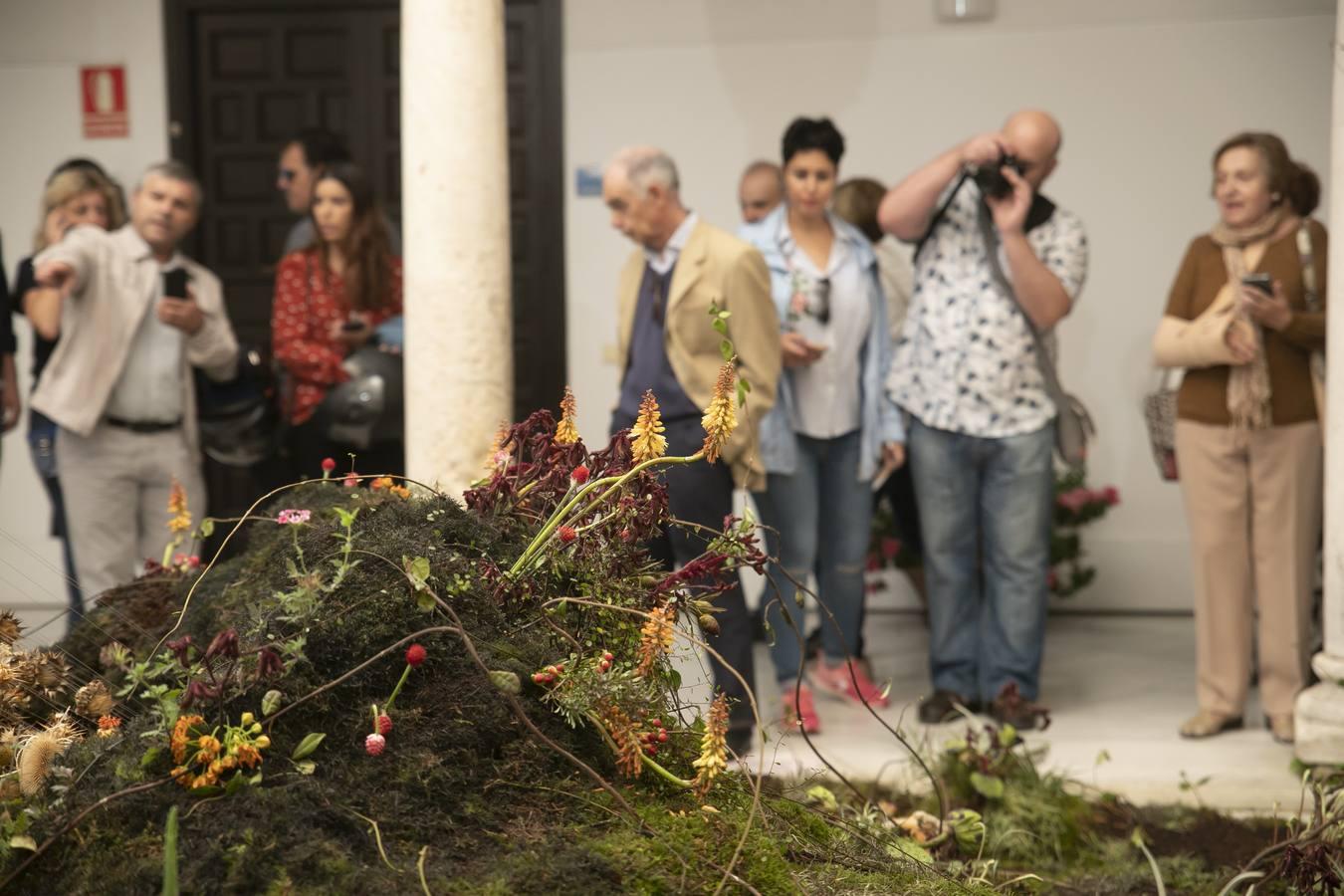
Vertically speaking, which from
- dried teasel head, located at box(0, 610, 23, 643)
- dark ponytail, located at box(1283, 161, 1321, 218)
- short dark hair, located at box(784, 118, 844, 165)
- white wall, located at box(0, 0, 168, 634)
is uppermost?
white wall, located at box(0, 0, 168, 634)

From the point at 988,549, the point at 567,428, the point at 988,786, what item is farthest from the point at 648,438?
the point at 988,549

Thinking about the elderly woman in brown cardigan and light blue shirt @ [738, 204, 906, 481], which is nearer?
the elderly woman in brown cardigan

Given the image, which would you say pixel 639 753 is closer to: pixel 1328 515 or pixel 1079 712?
pixel 1328 515

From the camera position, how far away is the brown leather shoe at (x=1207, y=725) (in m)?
5.36

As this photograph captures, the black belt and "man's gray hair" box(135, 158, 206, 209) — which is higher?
"man's gray hair" box(135, 158, 206, 209)

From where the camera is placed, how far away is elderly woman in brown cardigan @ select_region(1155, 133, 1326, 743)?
16.8 feet

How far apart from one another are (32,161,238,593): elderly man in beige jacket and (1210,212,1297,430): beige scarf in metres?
3.73

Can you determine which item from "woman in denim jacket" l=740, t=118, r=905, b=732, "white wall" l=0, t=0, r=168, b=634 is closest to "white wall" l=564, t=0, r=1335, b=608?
"white wall" l=0, t=0, r=168, b=634

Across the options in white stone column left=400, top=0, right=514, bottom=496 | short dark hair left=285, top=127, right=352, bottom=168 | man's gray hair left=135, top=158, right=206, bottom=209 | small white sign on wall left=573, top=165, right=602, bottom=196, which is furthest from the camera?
small white sign on wall left=573, top=165, right=602, bottom=196

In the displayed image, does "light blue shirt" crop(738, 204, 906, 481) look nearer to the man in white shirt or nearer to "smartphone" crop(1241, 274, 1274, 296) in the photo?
the man in white shirt

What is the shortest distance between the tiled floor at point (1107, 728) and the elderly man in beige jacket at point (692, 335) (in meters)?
0.61

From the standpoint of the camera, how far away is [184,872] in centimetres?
141

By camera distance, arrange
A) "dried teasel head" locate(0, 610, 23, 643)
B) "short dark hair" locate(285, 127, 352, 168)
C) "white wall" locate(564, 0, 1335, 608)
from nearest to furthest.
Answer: "dried teasel head" locate(0, 610, 23, 643), "short dark hair" locate(285, 127, 352, 168), "white wall" locate(564, 0, 1335, 608)

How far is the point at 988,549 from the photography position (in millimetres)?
5559
